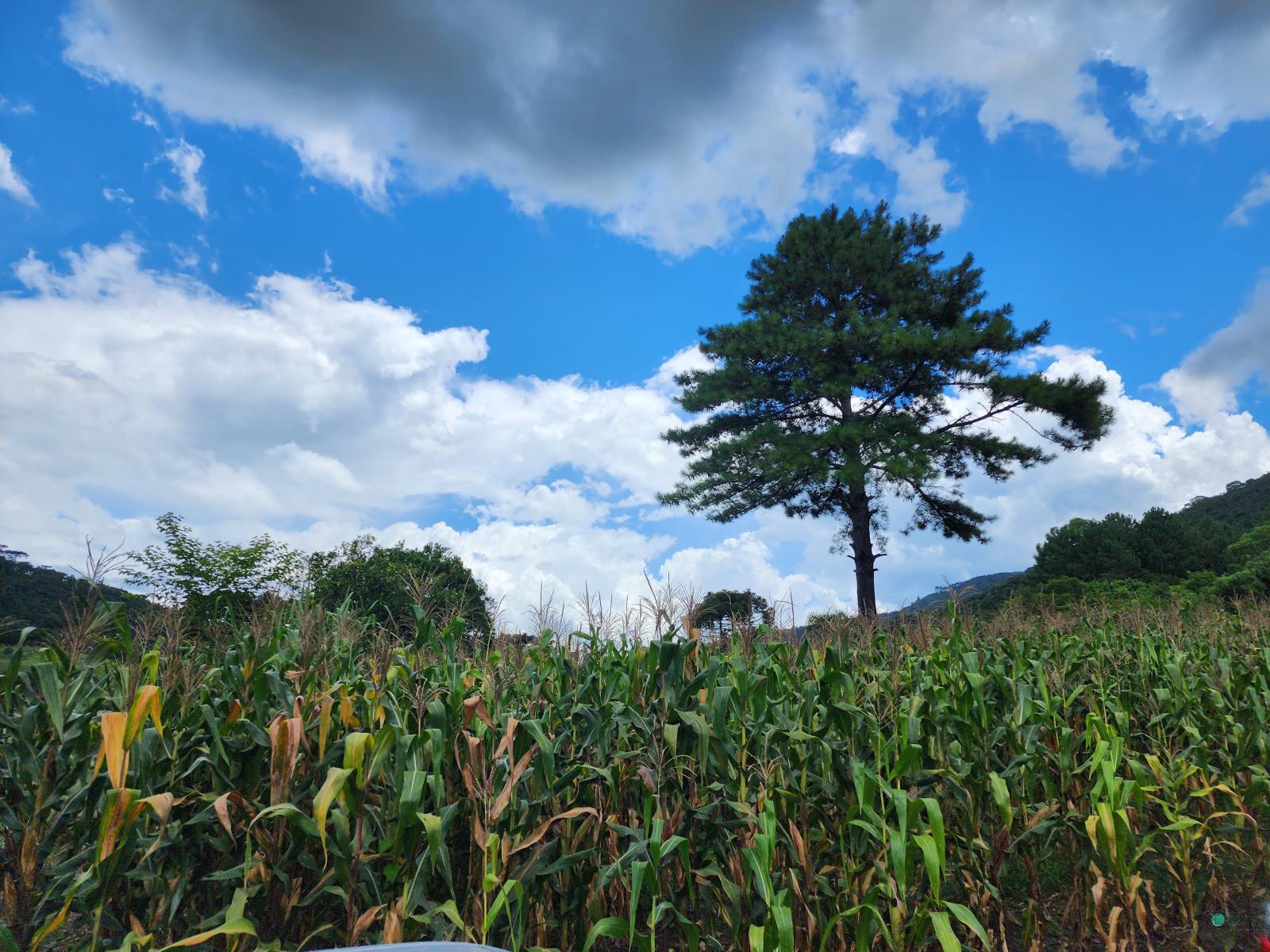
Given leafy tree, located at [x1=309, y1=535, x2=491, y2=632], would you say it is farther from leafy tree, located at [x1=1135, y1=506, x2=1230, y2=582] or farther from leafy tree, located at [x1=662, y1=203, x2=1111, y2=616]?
leafy tree, located at [x1=1135, y1=506, x2=1230, y2=582]

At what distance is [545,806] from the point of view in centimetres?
334

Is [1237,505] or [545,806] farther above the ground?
[1237,505]

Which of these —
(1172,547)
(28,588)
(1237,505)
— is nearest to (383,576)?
(28,588)

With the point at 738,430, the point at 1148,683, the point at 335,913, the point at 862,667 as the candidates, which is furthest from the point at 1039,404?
the point at 335,913

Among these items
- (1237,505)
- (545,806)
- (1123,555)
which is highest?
(1237,505)

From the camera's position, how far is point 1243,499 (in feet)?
111

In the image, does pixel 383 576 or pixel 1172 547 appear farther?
pixel 1172 547

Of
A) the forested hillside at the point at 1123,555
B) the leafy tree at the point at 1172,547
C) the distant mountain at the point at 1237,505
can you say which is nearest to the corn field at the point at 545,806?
the forested hillside at the point at 1123,555

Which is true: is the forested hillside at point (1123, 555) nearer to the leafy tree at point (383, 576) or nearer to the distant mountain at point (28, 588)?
the leafy tree at point (383, 576)

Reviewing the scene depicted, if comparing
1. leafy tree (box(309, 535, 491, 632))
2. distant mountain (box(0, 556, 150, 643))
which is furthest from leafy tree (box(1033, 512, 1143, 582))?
distant mountain (box(0, 556, 150, 643))

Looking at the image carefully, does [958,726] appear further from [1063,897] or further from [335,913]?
[335,913]

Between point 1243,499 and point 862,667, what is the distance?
3896cm

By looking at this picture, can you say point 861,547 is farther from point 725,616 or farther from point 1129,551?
point 725,616

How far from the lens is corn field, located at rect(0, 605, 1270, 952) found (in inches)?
113
